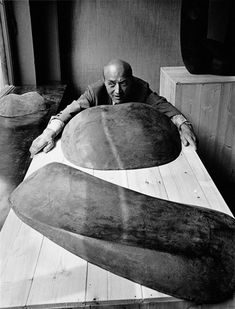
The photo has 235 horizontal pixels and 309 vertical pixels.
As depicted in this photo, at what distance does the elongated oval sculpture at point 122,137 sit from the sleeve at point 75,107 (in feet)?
1.48

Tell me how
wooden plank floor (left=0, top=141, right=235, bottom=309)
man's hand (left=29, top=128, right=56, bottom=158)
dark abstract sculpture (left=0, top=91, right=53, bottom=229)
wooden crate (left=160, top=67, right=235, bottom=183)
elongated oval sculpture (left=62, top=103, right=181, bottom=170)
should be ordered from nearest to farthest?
wooden plank floor (left=0, top=141, right=235, bottom=309) → elongated oval sculpture (left=62, top=103, right=181, bottom=170) → dark abstract sculpture (left=0, top=91, right=53, bottom=229) → man's hand (left=29, top=128, right=56, bottom=158) → wooden crate (left=160, top=67, right=235, bottom=183)

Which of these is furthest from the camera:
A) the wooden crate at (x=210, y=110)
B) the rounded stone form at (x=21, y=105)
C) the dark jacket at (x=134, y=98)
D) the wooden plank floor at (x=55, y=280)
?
the wooden crate at (x=210, y=110)

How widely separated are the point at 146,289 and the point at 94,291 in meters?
0.16

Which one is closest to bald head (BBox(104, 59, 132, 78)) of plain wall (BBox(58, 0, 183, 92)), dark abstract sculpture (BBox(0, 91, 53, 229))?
dark abstract sculpture (BBox(0, 91, 53, 229))

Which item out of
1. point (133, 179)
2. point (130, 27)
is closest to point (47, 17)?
point (130, 27)

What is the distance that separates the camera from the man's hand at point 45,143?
204 centimetres

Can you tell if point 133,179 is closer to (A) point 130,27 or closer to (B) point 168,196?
(B) point 168,196

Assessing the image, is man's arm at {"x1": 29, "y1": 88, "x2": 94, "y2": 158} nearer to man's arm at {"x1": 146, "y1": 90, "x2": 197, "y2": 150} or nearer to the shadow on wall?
man's arm at {"x1": 146, "y1": 90, "x2": 197, "y2": 150}

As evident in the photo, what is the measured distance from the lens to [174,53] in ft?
13.7

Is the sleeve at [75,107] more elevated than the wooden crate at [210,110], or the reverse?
the sleeve at [75,107]

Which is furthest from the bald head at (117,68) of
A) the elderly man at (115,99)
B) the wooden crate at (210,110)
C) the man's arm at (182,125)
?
the wooden crate at (210,110)

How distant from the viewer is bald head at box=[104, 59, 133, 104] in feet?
6.27

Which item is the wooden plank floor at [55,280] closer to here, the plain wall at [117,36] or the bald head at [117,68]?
the bald head at [117,68]

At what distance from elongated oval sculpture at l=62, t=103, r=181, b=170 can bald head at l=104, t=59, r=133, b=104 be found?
339 mm
